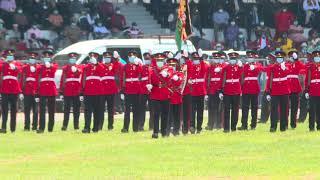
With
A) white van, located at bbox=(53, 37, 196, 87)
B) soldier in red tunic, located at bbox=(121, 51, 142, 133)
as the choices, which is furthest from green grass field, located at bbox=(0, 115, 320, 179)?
white van, located at bbox=(53, 37, 196, 87)

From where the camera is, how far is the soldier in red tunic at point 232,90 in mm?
29156

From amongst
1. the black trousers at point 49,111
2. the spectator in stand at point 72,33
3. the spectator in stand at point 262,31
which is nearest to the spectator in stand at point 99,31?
the spectator in stand at point 72,33

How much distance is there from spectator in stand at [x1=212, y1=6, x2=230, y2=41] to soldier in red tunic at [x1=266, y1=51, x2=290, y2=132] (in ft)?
58.1

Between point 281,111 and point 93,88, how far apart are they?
457 cm

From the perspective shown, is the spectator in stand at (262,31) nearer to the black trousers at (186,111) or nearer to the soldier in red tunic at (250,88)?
the soldier in red tunic at (250,88)

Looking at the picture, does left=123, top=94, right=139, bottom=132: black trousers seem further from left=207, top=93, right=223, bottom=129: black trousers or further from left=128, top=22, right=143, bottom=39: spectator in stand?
left=128, top=22, right=143, bottom=39: spectator in stand

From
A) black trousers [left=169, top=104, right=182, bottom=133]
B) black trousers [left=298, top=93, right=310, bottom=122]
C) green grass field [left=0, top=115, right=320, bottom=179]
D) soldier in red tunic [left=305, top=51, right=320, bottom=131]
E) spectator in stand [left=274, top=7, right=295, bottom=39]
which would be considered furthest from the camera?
spectator in stand [left=274, top=7, right=295, bottom=39]

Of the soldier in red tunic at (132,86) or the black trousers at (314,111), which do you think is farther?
the soldier in red tunic at (132,86)

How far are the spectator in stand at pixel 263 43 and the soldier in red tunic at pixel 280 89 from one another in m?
15.7

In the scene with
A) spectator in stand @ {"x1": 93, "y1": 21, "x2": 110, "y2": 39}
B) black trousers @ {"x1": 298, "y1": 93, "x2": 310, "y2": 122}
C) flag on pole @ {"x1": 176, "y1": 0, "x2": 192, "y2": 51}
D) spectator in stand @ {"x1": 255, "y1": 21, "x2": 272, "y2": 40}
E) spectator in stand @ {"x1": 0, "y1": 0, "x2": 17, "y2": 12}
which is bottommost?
black trousers @ {"x1": 298, "y1": 93, "x2": 310, "y2": 122}

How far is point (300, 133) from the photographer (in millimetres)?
27859

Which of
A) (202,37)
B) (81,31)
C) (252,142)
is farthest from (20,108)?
(252,142)

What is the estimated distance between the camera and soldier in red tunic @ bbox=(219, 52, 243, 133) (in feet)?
95.7

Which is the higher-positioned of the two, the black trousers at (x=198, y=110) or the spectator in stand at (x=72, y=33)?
the spectator in stand at (x=72, y=33)
